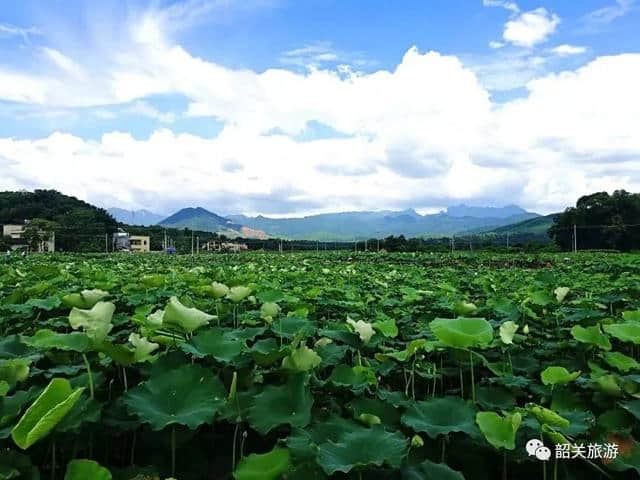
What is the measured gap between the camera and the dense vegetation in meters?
33.1

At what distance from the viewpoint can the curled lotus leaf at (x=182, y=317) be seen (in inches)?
52.8

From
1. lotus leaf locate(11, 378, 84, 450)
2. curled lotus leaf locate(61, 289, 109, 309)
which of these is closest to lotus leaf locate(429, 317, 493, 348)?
lotus leaf locate(11, 378, 84, 450)

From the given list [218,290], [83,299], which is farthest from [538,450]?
[83,299]

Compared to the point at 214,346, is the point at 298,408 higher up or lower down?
lower down

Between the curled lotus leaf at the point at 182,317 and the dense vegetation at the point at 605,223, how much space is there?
36.5 metres

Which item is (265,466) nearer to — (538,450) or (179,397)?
(179,397)

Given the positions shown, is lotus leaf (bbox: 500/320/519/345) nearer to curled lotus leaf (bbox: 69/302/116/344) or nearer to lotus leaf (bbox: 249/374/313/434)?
lotus leaf (bbox: 249/374/313/434)

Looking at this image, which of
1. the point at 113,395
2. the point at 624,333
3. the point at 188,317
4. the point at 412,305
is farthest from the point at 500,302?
the point at 113,395

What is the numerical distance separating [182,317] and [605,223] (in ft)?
132

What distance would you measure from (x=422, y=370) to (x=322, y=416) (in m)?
0.52

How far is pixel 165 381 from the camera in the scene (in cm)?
118

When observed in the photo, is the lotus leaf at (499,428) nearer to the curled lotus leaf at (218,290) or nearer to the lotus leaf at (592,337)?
the lotus leaf at (592,337)

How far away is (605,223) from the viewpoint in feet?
118

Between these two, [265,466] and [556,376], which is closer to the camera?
[265,466]
